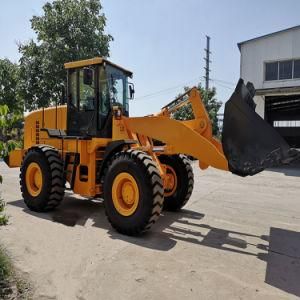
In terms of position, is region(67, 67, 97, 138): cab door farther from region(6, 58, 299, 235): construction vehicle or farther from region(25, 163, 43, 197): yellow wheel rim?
region(25, 163, 43, 197): yellow wheel rim

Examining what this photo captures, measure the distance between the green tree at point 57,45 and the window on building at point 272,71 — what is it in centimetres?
851

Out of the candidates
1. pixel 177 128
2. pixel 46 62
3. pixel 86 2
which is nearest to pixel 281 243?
pixel 177 128

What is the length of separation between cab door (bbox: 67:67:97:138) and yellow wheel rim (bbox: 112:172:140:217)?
5.15ft

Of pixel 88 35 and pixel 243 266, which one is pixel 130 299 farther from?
pixel 88 35

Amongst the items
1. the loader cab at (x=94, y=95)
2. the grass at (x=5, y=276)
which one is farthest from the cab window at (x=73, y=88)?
the grass at (x=5, y=276)

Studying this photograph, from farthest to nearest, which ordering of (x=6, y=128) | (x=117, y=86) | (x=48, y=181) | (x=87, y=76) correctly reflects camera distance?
1. (x=117, y=86)
2. (x=48, y=181)
3. (x=87, y=76)
4. (x=6, y=128)

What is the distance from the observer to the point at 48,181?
7.12 metres

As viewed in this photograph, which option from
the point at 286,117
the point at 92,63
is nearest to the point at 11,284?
the point at 92,63

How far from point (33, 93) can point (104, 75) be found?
12.2 m

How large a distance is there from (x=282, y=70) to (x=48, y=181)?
51.3ft

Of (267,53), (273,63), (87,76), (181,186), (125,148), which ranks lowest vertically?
(181,186)

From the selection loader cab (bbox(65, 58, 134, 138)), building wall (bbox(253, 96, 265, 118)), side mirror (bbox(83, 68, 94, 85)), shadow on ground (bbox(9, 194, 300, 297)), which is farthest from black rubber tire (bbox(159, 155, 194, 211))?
building wall (bbox(253, 96, 265, 118))

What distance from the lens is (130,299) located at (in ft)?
12.2

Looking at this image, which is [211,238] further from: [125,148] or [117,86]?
[117,86]
